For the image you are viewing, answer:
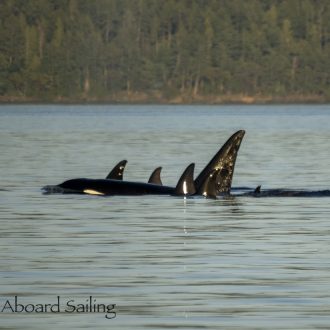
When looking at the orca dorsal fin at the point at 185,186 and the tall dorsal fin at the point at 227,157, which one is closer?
the tall dorsal fin at the point at 227,157

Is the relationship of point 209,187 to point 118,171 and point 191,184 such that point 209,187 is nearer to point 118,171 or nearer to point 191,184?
point 191,184

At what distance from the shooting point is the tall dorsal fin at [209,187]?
112 ft

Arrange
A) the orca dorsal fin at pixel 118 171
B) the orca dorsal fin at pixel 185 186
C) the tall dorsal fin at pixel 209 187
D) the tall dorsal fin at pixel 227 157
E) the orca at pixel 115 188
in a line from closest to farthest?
the tall dorsal fin at pixel 227 157 < the tall dorsal fin at pixel 209 187 < the orca dorsal fin at pixel 185 186 < the orca at pixel 115 188 < the orca dorsal fin at pixel 118 171

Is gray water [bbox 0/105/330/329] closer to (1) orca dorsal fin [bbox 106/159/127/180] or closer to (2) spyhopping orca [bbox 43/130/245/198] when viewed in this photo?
(2) spyhopping orca [bbox 43/130/245/198]

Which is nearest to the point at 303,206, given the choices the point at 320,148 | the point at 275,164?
the point at 275,164

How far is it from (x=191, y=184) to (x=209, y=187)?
0.41 metres

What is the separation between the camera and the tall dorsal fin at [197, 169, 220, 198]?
34.1 meters

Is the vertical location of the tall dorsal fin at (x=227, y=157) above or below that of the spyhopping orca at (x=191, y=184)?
above

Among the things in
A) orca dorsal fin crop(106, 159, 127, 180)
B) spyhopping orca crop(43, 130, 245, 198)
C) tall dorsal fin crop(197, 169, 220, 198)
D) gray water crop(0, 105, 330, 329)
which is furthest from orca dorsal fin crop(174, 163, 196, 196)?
orca dorsal fin crop(106, 159, 127, 180)

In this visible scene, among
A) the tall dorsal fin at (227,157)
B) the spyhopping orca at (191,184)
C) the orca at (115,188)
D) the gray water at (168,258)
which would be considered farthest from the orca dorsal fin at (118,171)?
the tall dorsal fin at (227,157)

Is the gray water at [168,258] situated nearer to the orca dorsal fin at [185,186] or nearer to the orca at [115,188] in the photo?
the orca at [115,188]

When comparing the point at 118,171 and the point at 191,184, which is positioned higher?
the point at 191,184

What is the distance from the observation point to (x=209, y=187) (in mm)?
34375

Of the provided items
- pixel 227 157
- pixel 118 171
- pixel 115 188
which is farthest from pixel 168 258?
pixel 118 171
